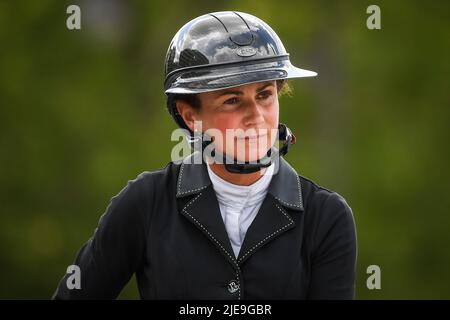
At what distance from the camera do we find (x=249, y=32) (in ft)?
11.4

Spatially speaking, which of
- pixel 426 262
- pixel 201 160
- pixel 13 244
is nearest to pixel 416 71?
pixel 426 262

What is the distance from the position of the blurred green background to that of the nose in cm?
603

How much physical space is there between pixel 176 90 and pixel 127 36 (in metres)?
6.85

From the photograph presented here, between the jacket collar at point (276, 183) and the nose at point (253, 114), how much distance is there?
0.88ft

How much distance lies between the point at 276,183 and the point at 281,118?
19.6 ft

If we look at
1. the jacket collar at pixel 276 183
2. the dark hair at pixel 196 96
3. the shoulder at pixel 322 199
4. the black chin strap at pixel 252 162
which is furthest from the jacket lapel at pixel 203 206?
the shoulder at pixel 322 199

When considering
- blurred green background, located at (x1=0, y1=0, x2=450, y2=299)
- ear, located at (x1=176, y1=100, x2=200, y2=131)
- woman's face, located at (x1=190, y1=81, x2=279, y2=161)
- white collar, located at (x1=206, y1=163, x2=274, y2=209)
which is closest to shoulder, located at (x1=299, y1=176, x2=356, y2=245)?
white collar, located at (x1=206, y1=163, x2=274, y2=209)

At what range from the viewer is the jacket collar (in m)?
3.47

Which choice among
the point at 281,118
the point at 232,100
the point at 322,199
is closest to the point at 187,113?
the point at 232,100

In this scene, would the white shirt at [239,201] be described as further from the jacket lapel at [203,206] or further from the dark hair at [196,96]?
the dark hair at [196,96]

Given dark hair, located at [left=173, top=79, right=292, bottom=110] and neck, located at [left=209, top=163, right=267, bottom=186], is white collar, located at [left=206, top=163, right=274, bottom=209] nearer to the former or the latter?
neck, located at [left=209, top=163, right=267, bottom=186]

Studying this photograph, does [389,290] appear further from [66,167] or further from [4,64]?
[4,64]

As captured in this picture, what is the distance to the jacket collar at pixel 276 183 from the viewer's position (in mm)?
3473
